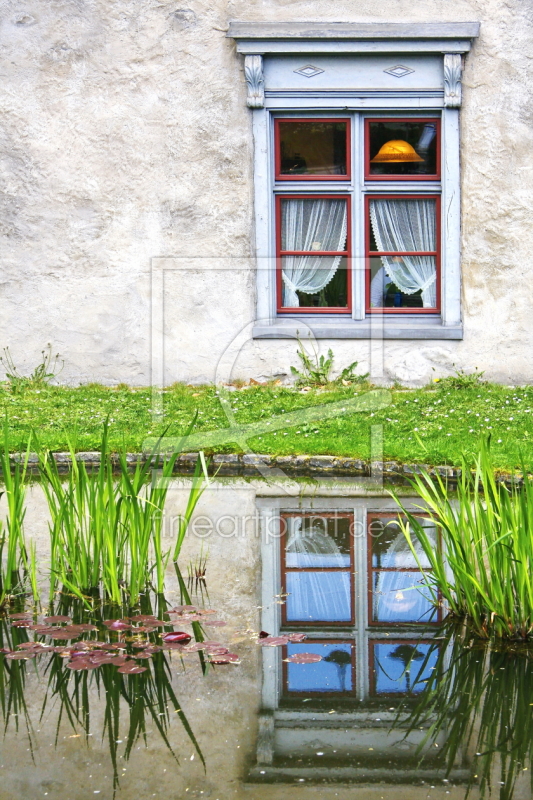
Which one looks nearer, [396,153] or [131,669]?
[131,669]

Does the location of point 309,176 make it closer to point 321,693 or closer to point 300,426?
point 300,426

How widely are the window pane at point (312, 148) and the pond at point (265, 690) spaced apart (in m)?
6.91

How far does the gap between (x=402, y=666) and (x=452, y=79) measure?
824 cm

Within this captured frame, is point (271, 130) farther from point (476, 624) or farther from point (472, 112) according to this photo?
point (476, 624)

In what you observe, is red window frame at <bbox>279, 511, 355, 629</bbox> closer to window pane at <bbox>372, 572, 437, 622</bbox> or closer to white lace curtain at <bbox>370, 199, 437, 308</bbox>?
window pane at <bbox>372, 572, 437, 622</bbox>

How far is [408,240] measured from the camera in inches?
436

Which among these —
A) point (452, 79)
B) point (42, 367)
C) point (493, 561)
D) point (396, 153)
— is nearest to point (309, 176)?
point (396, 153)

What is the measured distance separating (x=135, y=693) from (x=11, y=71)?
8.88 meters

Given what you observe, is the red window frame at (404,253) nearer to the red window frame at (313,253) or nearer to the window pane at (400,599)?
the red window frame at (313,253)

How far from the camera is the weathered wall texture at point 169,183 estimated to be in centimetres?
1047

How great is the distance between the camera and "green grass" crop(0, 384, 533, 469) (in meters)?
7.21

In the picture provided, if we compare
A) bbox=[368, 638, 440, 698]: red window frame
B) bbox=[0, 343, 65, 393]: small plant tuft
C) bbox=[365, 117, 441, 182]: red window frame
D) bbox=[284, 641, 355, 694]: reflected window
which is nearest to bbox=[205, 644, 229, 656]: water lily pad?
bbox=[284, 641, 355, 694]: reflected window

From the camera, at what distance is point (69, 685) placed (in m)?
3.34

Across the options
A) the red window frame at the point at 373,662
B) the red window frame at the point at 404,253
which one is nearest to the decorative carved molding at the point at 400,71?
the red window frame at the point at 404,253
